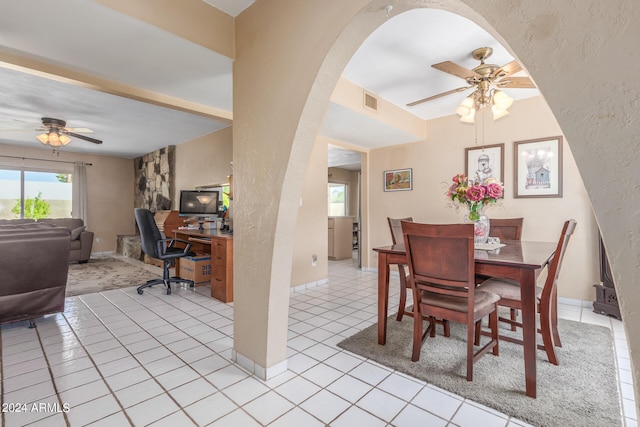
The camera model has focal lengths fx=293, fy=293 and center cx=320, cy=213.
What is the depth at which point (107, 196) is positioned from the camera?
7352mm

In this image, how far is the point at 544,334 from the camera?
1992mm

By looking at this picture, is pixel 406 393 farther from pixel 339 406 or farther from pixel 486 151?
pixel 486 151

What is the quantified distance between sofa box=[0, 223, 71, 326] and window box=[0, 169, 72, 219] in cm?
502

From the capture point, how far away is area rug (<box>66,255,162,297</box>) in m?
Result: 4.11

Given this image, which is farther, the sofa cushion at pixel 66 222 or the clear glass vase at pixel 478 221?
the sofa cushion at pixel 66 222

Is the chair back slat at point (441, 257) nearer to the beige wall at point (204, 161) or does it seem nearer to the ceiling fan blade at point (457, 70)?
the ceiling fan blade at point (457, 70)

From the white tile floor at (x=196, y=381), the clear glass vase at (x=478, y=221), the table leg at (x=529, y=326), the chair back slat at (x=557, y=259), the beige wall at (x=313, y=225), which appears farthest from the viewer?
the beige wall at (x=313, y=225)

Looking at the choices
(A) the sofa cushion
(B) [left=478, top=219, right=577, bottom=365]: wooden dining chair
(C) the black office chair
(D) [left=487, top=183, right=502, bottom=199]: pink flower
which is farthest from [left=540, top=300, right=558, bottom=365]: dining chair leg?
(A) the sofa cushion

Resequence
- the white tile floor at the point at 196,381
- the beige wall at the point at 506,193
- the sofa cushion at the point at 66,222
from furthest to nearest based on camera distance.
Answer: the sofa cushion at the point at 66,222 < the beige wall at the point at 506,193 < the white tile floor at the point at 196,381

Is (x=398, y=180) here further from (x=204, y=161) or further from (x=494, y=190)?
(x=204, y=161)

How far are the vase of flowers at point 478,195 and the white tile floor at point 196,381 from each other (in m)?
1.24

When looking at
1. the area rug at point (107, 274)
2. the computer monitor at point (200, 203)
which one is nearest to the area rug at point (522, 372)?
the computer monitor at point (200, 203)

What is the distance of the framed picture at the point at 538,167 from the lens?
11.3ft

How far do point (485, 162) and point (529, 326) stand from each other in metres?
2.76
